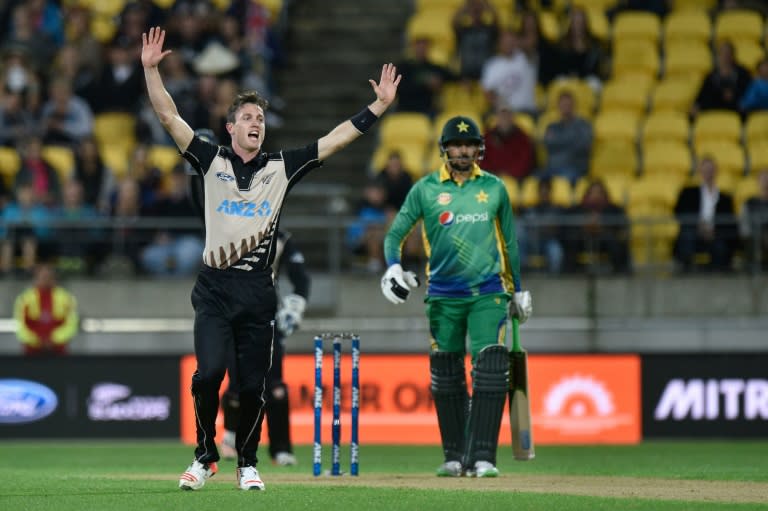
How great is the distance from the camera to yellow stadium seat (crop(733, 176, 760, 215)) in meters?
20.7

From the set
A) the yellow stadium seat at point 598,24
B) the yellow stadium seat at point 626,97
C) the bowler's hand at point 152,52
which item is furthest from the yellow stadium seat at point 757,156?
the bowler's hand at point 152,52

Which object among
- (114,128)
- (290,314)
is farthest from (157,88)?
(114,128)

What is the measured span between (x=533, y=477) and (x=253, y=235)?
10.6 feet

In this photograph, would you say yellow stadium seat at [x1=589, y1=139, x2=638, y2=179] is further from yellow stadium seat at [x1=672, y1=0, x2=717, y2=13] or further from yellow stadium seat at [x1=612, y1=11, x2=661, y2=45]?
yellow stadium seat at [x1=672, y1=0, x2=717, y2=13]

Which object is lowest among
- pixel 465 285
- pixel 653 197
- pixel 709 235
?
pixel 465 285

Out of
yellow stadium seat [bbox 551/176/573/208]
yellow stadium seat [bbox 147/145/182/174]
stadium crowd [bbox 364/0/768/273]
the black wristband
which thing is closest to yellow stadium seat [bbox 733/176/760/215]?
stadium crowd [bbox 364/0/768/273]

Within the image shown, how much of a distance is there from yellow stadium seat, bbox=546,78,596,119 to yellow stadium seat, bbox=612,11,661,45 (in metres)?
1.22

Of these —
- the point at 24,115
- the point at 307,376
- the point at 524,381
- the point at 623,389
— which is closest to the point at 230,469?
the point at 524,381

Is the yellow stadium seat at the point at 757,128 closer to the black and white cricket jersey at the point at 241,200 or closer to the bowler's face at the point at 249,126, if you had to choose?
the black and white cricket jersey at the point at 241,200

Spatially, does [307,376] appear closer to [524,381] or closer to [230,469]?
[230,469]

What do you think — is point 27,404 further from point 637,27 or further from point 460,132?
point 637,27

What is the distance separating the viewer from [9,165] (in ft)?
72.8

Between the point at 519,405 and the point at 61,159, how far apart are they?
11.4 m

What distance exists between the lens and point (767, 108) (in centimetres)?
2234
